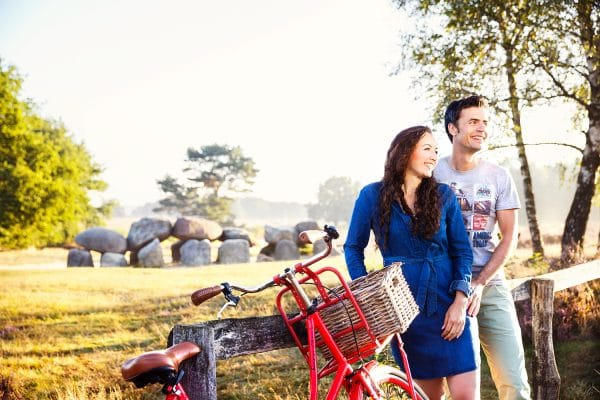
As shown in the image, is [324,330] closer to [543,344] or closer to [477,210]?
[477,210]

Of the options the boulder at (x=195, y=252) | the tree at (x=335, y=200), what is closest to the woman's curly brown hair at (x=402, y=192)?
the boulder at (x=195, y=252)

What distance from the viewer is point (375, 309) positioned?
2.49 metres

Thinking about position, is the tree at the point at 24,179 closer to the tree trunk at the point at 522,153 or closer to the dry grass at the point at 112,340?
the dry grass at the point at 112,340

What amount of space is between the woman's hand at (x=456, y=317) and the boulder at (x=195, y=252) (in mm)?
24301

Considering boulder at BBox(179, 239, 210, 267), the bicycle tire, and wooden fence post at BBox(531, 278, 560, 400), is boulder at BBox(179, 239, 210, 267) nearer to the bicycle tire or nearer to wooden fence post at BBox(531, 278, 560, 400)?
wooden fence post at BBox(531, 278, 560, 400)

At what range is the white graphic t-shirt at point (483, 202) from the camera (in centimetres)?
340

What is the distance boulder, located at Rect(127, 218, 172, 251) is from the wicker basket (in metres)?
25.3

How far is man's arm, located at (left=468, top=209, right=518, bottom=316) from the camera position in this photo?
321 centimetres

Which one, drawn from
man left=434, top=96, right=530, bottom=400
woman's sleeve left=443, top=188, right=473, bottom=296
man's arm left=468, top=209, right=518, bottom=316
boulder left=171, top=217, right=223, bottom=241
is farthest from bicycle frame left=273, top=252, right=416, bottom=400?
boulder left=171, top=217, right=223, bottom=241

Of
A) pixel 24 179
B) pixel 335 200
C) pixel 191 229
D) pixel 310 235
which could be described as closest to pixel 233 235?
pixel 191 229

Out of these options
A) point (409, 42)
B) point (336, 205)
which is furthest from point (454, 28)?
point (336, 205)

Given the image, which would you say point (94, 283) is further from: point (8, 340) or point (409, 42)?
point (409, 42)

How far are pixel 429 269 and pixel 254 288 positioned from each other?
1.09 meters

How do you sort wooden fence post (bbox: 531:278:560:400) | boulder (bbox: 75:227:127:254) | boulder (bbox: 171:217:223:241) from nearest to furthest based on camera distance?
wooden fence post (bbox: 531:278:560:400), boulder (bbox: 75:227:127:254), boulder (bbox: 171:217:223:241)
